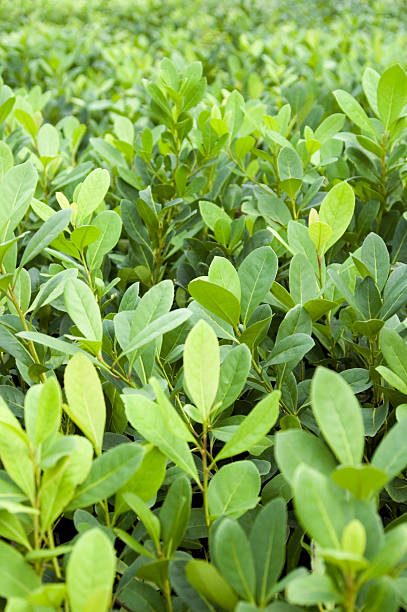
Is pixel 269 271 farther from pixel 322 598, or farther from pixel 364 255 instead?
pixel 322 598

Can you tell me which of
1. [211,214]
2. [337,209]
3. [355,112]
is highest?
[355,112]

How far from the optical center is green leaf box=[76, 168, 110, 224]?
1466 mm

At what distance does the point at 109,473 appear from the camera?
88cm

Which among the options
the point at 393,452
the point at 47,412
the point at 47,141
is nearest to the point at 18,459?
the point at 47,412

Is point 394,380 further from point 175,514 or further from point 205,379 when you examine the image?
point 175,514

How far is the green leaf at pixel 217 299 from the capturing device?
1.11 metres

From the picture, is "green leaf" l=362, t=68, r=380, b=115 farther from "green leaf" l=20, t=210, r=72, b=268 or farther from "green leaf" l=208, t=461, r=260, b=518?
"green leaf" l=208, t=461, r=260, b=518

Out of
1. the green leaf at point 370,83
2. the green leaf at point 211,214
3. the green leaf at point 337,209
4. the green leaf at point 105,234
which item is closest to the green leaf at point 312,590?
the green leaf at point 337,209

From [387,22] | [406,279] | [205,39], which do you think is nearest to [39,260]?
[406,279]

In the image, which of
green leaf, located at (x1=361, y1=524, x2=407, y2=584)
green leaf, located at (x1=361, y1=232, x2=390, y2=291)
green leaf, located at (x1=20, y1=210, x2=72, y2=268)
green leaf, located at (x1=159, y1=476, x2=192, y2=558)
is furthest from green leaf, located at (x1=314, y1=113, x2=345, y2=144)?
green leaf, located at (x1=361, y1=524, x2=407, y2=584)

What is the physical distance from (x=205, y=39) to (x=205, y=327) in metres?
5.47

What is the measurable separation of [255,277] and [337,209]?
0.28 meters

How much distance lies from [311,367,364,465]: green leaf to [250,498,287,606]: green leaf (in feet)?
0.36

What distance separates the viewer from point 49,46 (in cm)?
472
